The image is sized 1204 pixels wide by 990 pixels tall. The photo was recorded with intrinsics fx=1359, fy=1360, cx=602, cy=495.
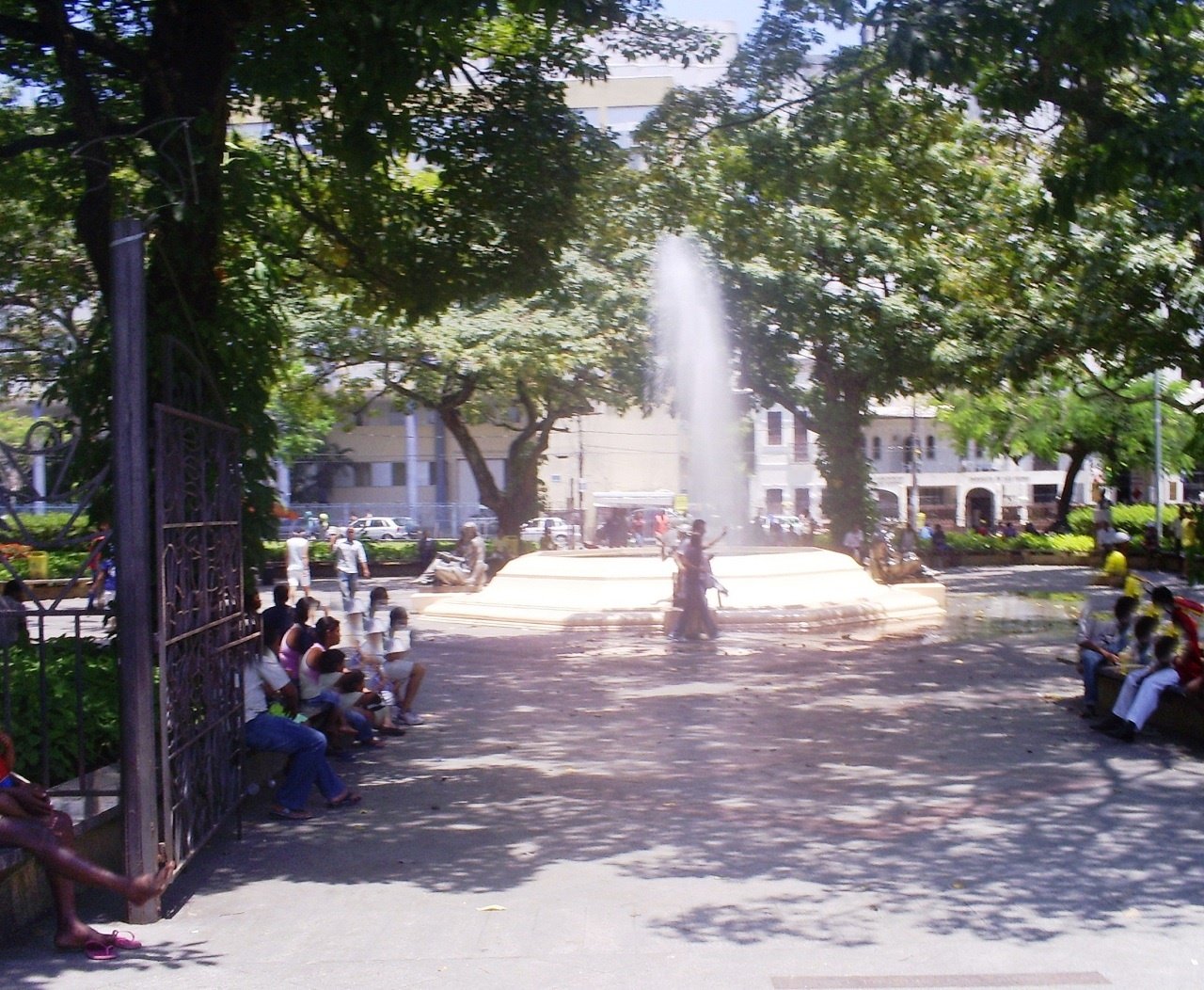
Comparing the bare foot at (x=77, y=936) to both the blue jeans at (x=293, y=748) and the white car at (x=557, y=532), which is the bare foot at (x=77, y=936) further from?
the white car at (x=557, y=532)

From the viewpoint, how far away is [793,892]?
6.63 m

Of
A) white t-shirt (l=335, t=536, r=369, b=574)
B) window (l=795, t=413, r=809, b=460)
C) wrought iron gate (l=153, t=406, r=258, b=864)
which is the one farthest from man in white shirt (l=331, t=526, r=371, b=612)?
window (l=795, t=413, r=809, b=460)

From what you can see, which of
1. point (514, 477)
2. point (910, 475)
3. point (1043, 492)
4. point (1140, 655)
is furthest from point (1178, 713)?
point (1043, 492)

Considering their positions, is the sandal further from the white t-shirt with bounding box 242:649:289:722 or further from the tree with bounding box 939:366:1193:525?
the tree with bounding box 939:366:1193:525

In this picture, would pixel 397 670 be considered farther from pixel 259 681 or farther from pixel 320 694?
pixel 259 681

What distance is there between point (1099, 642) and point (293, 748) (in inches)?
293

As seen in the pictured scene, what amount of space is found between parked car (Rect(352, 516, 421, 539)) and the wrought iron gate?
40.7 metres

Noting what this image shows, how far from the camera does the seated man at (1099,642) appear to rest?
11781mm

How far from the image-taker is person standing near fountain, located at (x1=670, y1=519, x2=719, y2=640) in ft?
59.0

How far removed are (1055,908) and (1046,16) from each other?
6.36 meters

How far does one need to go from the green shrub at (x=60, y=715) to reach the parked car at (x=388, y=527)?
40.5 meters

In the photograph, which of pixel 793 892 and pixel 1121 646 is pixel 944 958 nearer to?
pixel 793 892

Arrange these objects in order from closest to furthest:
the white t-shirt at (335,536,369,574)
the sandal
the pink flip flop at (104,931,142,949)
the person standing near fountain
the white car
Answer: the pink flip flop at (104,931,142,949) < the sandal < the person standing near fountain < the white t-shirt at (335,536,369,574) < the white car

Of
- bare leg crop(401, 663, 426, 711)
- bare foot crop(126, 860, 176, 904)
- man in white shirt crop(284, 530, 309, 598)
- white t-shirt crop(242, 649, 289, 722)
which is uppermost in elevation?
man in white shirt crop(284, 530, 309, 598)
